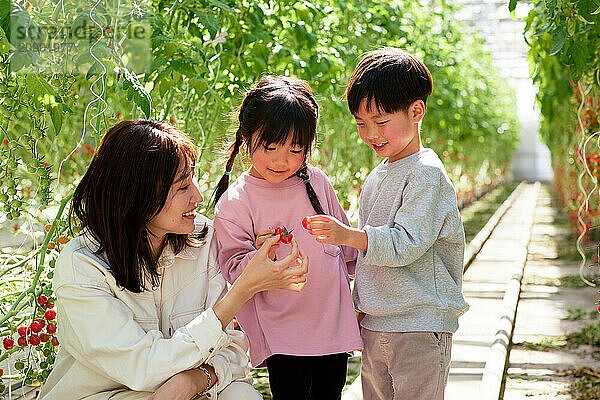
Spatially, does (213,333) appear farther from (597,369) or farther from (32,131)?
(597,369)

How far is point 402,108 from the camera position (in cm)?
204

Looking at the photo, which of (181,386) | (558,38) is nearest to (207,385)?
(181,386)

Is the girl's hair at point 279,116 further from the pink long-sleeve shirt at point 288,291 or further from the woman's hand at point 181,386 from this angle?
the woman's hand at point 181,386

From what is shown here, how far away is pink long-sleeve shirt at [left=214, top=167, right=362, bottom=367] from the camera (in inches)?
79.9

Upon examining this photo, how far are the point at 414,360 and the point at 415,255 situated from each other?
30 cm

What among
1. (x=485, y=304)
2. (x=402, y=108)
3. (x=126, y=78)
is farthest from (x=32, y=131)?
(x=485, y=304)

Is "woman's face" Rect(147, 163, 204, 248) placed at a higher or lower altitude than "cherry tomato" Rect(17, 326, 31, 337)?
higher

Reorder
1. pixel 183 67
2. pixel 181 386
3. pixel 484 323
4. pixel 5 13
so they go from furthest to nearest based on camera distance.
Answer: pixel 484 323
pixel 183 67
pixel 5 13
pixel 181 386

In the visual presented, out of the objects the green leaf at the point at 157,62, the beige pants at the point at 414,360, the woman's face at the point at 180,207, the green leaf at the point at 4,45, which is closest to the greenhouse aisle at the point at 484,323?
the beige pants at the point at 414,360

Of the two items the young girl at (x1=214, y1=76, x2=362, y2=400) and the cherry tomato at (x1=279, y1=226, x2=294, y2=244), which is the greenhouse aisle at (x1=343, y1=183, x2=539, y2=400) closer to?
the young girl at (x1=214, y1=76, x2=362, y2=400)

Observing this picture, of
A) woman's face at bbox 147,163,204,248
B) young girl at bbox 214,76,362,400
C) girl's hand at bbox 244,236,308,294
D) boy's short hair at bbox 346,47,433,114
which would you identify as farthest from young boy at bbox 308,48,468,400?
woman's face at bbox 147,163,204,248

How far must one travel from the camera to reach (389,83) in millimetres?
2025

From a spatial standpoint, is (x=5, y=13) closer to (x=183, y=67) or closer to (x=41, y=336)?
(x=183, y=67)

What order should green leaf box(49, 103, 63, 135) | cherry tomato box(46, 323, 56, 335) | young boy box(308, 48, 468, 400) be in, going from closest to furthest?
young boy box(308, 48, 468, 400) < green leaf box(49, 103, 63, 135) < cherry tomato box(46, 323, 56, 335)
